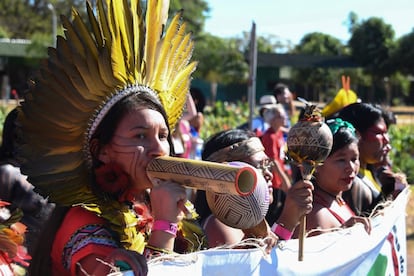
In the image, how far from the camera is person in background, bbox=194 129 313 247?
8.11 ft

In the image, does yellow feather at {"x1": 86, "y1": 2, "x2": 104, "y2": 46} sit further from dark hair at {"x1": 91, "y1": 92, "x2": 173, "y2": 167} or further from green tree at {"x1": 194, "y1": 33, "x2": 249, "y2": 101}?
green tree at {"x1": 194, "y1": 33, "x2": 249, "y2": 101}

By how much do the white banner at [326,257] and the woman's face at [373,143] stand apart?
0.38m

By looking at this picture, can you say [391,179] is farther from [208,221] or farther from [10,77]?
[10,77]

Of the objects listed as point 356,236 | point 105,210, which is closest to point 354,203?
point 356,236

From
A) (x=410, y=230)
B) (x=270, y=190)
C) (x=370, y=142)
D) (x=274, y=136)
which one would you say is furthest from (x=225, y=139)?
(x=410, y=230)

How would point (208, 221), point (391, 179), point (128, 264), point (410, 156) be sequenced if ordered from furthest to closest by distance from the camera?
point (410, 156) < point (391, 179) < point (208, 221) < point (128, 264)

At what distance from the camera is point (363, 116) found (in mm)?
4117

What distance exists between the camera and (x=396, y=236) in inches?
137

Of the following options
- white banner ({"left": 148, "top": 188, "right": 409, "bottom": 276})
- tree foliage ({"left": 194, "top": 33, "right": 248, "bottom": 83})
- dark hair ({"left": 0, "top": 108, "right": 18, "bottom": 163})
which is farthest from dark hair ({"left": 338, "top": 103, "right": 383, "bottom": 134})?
tree foliage ({"left": 194, "top": 33, "right": 248, "bottom": 83})

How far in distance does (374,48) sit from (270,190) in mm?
42620

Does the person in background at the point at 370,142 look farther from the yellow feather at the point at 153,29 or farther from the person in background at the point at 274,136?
the person in background at the point at 274,136

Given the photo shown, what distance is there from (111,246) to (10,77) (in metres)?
40.0

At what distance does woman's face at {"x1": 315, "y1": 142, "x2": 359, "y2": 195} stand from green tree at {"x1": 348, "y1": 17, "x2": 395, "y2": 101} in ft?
133

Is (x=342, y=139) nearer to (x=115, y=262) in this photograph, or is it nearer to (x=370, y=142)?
(x=370, y=142)
